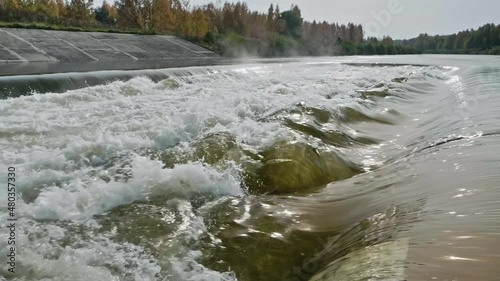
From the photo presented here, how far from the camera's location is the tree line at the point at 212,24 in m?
→ 34.6

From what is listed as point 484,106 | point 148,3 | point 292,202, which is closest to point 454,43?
point 148,3

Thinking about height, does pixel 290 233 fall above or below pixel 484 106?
below

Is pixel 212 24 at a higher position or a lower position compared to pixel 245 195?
higher

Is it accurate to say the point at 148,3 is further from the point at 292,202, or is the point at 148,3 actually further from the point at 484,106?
the point at 292,202

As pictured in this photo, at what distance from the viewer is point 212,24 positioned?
5744 cm

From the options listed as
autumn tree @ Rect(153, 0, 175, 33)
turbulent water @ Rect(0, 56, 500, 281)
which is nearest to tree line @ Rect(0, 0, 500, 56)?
autumn tree @ Rect(153, 0, 175, 33)

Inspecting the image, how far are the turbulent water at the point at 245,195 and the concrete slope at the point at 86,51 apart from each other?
1067cm

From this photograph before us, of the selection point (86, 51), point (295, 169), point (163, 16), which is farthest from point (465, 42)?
point (295, 169)

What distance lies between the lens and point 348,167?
523 centimetres

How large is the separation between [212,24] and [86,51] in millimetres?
36180

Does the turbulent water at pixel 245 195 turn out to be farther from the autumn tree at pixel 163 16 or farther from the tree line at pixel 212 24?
the autumn tree at pixel 163 16

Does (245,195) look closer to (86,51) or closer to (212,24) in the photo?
(86,51)

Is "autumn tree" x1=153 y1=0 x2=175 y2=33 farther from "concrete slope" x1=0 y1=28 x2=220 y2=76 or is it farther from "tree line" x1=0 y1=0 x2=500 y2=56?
"concrete slope" x1=0 y1=28 x2=220 y2=76

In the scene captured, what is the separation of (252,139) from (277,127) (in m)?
0.69
